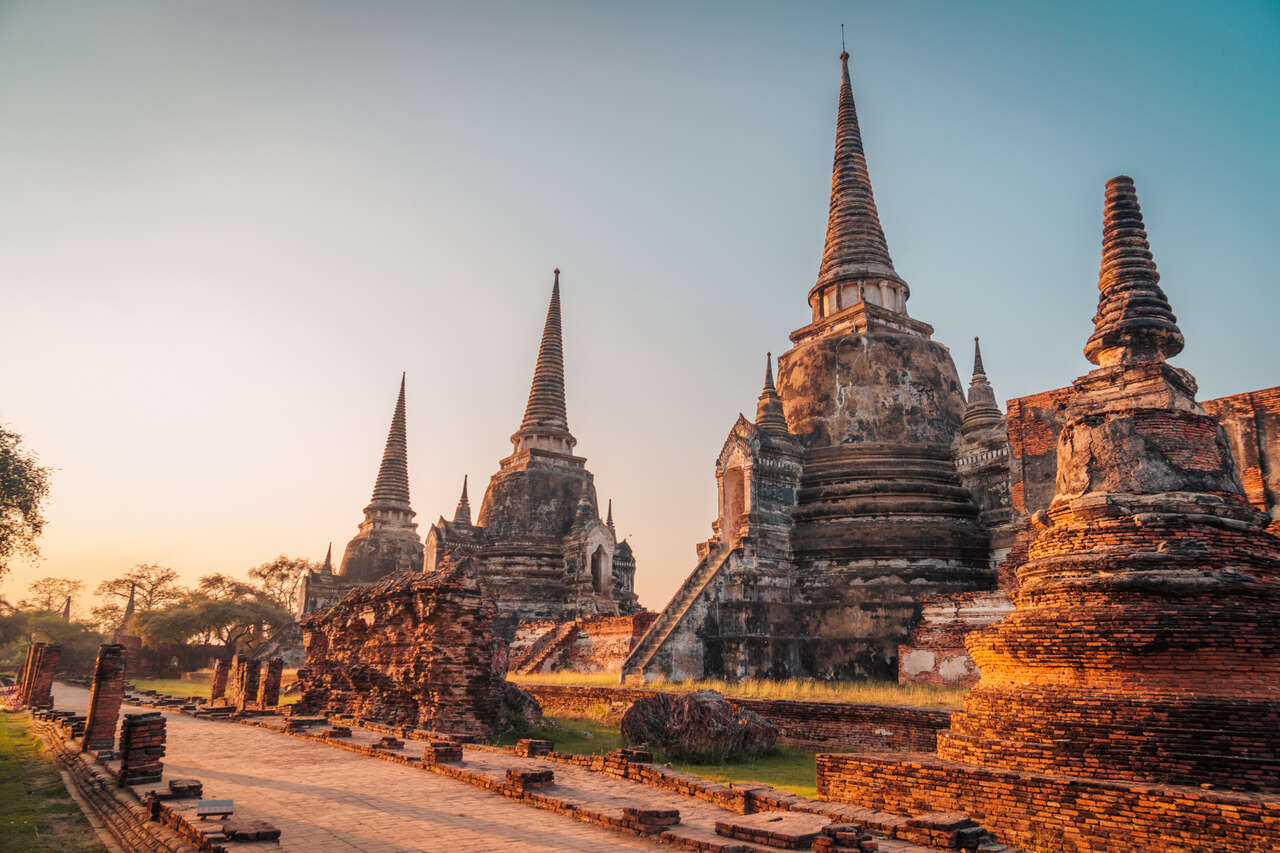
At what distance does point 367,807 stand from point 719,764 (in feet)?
16.0

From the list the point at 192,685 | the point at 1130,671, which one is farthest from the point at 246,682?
Answer: the point at 1130,671

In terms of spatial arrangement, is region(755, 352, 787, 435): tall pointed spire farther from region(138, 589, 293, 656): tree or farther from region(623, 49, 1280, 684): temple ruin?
region(138, 589, 293, 656): tree

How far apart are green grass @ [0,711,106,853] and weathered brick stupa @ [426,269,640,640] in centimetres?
1678

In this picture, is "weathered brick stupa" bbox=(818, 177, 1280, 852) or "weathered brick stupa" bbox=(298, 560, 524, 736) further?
"weathered brick stupa" bbox=(298, 560, 524, 736)

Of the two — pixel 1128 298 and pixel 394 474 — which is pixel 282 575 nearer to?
pixel 394 474

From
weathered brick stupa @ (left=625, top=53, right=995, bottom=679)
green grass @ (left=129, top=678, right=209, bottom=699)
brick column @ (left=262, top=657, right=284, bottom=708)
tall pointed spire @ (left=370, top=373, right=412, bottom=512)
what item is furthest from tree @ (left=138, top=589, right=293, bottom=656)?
weathered brick stupa @ (left=625, top=53, right=995, bottom=679)

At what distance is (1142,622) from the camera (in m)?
6.91

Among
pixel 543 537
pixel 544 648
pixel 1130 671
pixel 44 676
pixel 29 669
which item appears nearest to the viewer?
pixel 1130 671

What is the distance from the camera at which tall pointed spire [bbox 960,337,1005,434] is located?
66.4 feet

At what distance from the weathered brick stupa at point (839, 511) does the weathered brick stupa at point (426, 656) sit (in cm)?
509

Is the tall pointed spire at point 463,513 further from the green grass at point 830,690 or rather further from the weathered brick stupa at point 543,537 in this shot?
the green grass at point 830,690

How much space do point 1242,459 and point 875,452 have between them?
24.0 feet

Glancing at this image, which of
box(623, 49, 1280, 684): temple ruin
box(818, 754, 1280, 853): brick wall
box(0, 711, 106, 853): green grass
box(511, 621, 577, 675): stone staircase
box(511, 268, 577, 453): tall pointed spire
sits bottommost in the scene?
box(0, 711, 106, 853): green grass

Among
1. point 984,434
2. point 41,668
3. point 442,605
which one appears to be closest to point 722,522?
point 984,434
